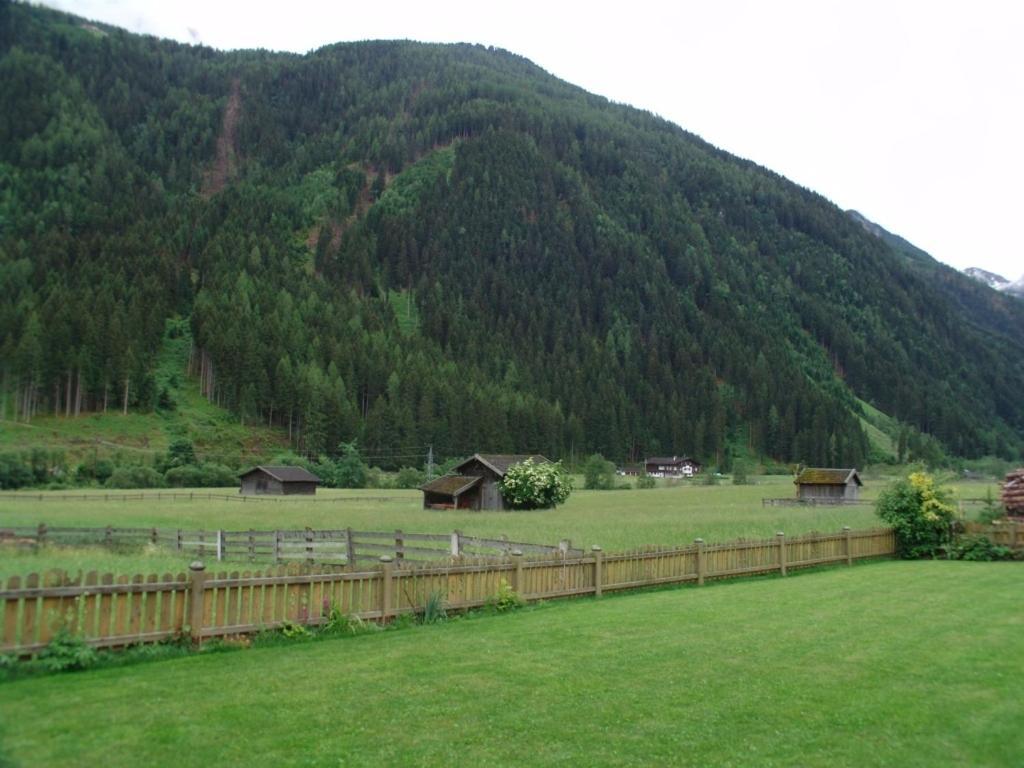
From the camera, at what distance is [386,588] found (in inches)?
601

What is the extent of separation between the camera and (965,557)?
30.5m

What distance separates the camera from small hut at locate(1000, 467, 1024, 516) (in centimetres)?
3341

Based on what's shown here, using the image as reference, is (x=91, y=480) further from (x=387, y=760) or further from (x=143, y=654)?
(x=387, y=760)

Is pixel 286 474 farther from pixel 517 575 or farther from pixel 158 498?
pixel 517 575

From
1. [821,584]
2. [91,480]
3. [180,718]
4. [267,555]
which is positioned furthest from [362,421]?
[180,718]

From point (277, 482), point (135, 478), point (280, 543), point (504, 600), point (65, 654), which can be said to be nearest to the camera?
point (65, 654)

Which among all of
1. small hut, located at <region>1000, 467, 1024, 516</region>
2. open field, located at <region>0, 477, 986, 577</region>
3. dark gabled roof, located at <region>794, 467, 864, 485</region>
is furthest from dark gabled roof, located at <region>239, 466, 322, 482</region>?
small hut, located at <region>1000, 467, 1024, 516</region>

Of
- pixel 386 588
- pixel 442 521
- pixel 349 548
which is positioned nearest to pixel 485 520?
pixel 442 521

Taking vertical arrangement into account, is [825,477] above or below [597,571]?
above

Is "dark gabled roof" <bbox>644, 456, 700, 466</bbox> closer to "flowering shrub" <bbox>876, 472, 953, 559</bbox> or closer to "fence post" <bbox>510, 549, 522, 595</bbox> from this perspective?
"flowering shrub" <bbox>876, 472, 953, 559</bbox>

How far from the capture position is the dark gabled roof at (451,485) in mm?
64625

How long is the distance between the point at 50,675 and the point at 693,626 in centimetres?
1060

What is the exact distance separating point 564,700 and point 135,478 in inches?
3752

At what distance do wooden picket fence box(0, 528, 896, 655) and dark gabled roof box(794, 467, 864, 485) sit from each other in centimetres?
6090
